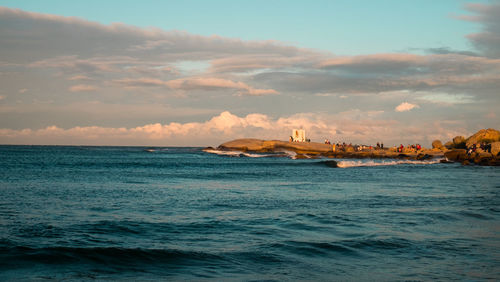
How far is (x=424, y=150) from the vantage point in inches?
3440

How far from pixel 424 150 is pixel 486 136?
46.6 ft

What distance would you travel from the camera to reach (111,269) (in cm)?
982

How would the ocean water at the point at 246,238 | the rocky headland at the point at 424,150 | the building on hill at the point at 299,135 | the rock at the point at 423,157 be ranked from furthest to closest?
the building on hill at the point at 299,135 → the rock at the point at 423,157 → the rocky headland at the point at 424,150 → the ocean water at the point at 246,238

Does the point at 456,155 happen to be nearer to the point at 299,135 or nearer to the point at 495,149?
the point at 495,149

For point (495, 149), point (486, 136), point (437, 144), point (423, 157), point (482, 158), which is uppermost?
point (486, 136)

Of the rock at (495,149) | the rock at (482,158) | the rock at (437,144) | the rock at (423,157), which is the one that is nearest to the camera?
the rock at (482,158)

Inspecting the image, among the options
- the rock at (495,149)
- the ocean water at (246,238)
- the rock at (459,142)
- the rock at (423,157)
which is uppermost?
the rock at (459,142)

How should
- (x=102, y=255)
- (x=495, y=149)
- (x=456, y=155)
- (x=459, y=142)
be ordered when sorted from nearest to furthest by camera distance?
(x=102, y=255)
(x=495, y=149)
(x=456, y=155)
(x=459, y=142)

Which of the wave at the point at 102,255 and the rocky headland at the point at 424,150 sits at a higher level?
the rocky headland at the point at 424,150

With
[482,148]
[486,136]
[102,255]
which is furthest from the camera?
[486,136]

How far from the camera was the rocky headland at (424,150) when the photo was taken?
6293cm

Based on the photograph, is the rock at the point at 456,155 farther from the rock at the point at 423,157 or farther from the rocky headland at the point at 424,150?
the rock at the point at 423,157

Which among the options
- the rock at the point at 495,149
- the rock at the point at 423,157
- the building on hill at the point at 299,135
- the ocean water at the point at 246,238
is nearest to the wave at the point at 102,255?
the ocean water at the point at 246,238

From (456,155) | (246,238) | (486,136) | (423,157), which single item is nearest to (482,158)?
(456,155)
